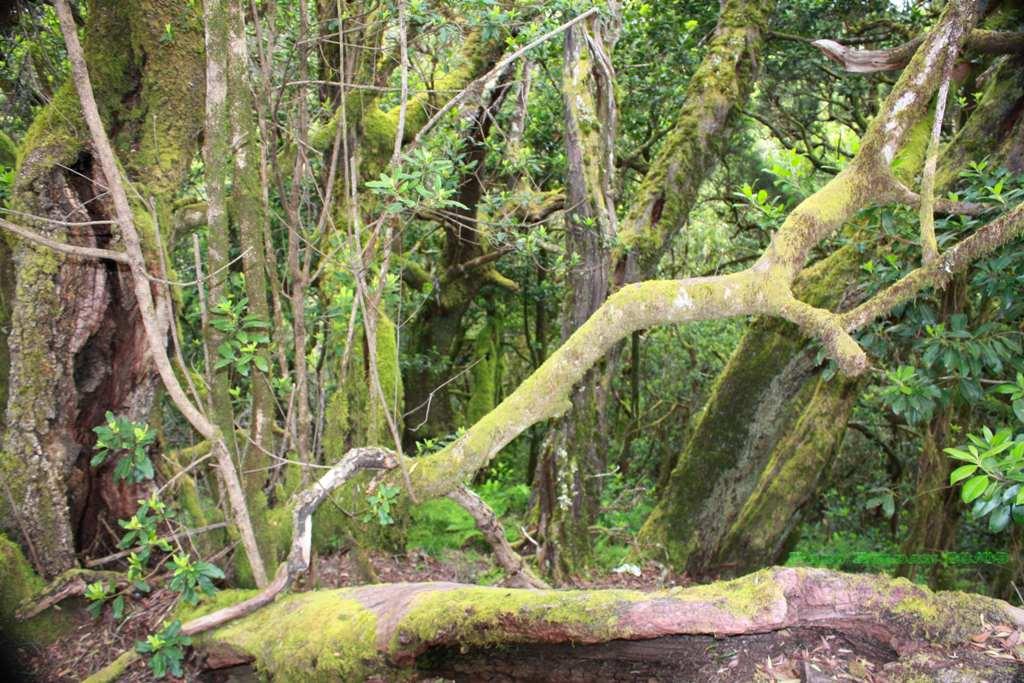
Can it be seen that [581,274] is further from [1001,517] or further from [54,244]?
[54,244]

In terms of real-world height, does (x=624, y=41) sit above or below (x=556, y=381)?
above

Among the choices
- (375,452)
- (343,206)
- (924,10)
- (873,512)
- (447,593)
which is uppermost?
(924,10)

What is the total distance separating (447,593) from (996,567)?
21.7 feet

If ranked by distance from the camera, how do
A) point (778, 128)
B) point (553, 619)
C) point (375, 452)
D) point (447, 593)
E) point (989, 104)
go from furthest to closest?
1. point (778, 128)
2. point (989, 104)
3. point (375, 452)
4. point (447, 593)
5. point (553, 619)

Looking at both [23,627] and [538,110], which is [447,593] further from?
[538,110]

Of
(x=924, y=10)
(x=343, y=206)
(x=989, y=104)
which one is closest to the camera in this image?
(x=989, y=104)

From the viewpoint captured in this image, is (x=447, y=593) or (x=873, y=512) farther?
(x=873, y=512)

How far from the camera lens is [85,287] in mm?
4113

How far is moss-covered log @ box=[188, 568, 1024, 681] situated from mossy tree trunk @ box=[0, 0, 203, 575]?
1308mm

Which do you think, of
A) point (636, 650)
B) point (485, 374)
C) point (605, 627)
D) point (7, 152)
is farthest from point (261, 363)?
point (485, 374)

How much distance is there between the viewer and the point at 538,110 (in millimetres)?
7539

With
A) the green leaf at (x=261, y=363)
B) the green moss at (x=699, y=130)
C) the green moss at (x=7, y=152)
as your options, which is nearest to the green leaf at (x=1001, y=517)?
the green leaf at (x=261, y=363)

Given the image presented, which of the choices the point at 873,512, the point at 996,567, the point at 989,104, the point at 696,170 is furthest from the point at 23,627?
the point at 873,512

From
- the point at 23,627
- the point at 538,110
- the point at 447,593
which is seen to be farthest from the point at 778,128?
the point at 23,627
